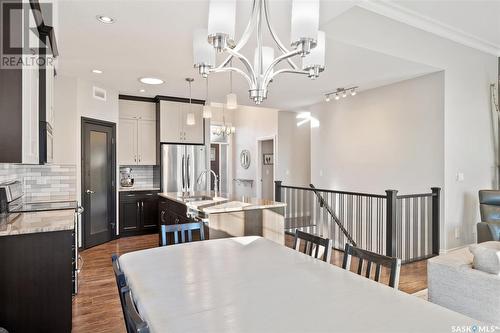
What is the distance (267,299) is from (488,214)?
4215mm

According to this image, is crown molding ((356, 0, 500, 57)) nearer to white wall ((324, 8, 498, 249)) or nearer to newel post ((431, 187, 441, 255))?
white wall ((324, 8, 498, 249))

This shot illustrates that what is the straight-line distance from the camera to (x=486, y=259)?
2.06m

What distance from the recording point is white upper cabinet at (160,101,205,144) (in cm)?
602

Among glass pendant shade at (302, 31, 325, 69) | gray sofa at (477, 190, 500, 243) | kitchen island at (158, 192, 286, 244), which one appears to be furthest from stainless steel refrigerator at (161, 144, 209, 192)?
gray sofa at (477, 190, 500, 243)

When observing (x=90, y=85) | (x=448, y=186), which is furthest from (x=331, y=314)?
(x=90, y=85)

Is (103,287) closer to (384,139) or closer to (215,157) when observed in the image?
(384,139)

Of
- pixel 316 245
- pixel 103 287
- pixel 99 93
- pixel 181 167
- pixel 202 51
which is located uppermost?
pixel 99 93

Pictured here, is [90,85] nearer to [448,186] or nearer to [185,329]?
[185,329]

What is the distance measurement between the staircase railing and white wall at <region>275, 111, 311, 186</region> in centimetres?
138

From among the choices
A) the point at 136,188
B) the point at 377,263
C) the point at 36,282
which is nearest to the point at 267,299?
the point at 377,263

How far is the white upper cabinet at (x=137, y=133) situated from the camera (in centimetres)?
588

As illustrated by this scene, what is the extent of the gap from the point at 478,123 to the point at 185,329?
5513 mm

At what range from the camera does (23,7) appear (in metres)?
1.84

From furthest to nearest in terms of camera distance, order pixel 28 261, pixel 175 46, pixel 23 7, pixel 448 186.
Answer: pixel 448 186, pixel 175 46, pixel 28 261, pixel 23 7
